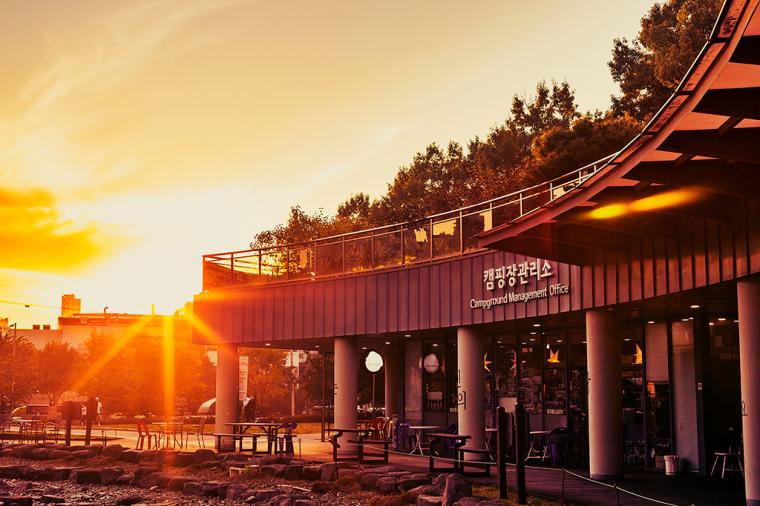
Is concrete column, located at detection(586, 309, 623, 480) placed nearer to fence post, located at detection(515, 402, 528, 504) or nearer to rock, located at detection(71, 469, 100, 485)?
fence post, located at detection(515, 402, 528, 504)

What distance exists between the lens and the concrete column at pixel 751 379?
13.7m

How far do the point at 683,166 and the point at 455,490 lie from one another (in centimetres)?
570

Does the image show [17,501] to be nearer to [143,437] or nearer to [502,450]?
[502,450]

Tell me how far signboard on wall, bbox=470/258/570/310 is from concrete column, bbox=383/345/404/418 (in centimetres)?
782

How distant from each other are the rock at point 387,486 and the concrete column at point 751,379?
6503mm

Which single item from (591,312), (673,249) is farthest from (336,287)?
(673,249)

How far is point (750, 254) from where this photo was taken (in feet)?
44.7

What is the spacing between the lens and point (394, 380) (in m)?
31.4

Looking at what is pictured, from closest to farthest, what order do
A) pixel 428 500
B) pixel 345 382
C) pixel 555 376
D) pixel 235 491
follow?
pixel 428 500, pixel 235 491, pixel 555 376, pixel 345 382

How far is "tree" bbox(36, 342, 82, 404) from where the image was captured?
7400cm

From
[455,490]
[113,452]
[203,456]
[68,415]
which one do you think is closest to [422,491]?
[455,490]

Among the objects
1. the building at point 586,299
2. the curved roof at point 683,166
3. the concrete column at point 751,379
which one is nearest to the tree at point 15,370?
the building at point 586,299

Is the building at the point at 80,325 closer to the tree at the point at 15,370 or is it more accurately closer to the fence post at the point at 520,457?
the tree at the point at 15,370

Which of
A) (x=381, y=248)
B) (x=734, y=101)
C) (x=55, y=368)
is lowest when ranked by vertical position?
(x=55, y=368)
